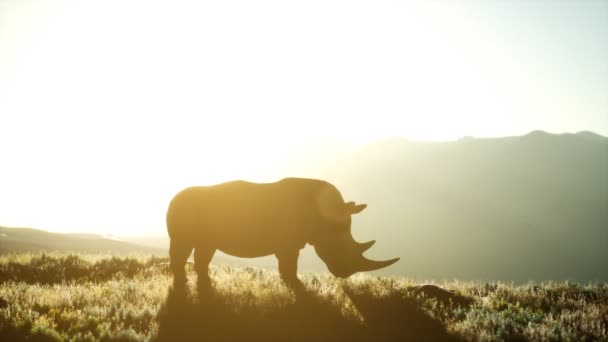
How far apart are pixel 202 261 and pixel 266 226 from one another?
1646 millimetres

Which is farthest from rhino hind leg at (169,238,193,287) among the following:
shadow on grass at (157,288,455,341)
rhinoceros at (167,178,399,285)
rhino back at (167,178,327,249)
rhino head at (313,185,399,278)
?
rhino head at (313,185,399,278)

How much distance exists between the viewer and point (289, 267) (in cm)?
864

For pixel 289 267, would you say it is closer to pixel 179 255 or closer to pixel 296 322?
pixel 296 322

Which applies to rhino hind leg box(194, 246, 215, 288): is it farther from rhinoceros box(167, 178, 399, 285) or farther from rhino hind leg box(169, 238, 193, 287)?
rhino hind leg box(169, 238, 193, 287)

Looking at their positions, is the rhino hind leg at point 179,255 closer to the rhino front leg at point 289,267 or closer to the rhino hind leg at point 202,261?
the rhino hind leg at point 202,261

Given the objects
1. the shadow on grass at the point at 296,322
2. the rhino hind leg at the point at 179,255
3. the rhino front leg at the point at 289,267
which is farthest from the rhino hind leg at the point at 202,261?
the rhino front leg at the point at 289,267

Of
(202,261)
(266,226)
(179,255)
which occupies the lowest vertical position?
(202,261)

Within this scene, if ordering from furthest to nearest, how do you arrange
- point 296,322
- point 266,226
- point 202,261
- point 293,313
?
point 202,261
point 266,226
point 293,313
point 296,322

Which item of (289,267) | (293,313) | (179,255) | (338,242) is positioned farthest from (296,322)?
(179,255)

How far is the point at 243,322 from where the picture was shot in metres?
6.69

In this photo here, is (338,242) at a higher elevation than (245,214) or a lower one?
lower

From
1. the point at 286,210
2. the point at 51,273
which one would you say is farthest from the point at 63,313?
the point at 51,273

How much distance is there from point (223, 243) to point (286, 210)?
153 centimetres

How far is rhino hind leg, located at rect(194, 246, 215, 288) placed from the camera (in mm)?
8547
